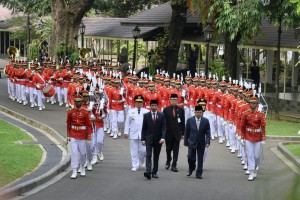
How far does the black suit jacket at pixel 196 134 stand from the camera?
16234mm

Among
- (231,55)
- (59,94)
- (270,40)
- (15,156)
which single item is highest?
(270,40)

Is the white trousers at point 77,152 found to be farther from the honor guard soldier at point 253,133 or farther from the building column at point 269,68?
the building column at point 269,68

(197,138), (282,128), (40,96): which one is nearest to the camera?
(197,138)

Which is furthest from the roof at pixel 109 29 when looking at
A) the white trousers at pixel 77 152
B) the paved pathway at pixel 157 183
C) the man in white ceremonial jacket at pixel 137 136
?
the white trousers at pixel 77 152

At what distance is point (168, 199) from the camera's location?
44.1ft

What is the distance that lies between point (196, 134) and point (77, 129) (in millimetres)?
2470

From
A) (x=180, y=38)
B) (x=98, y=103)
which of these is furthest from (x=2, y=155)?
(x=180, y=38)

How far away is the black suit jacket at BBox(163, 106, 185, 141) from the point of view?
678 inches

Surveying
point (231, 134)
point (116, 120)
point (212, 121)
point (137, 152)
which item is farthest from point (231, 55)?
point (137, 152)

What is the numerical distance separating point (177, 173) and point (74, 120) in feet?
8.80

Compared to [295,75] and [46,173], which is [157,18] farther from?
[46,173]

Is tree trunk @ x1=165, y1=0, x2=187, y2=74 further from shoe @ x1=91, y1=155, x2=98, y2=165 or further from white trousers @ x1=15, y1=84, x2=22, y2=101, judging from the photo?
shoe @ x1=91, y1=155, x2=98, y2=165

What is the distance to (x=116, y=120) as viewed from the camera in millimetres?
24312

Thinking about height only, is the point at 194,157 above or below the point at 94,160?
above
